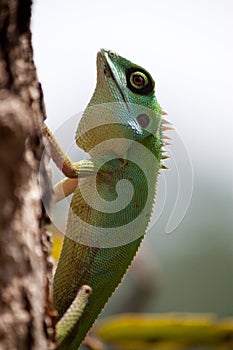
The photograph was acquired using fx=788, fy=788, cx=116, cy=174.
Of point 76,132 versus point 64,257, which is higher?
point 76,132

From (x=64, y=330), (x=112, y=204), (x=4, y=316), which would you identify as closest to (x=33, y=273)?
(x=4, y=316)

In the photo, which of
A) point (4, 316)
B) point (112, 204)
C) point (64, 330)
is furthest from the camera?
point (112, 204)

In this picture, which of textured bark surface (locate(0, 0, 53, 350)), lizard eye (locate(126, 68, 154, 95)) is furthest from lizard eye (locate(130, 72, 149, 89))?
textured bark surface (locate(0, 0, 53, 350))

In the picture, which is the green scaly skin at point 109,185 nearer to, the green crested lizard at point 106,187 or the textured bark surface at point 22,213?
the green crested lizard at point 106,187

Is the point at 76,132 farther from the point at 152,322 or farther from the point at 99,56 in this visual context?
the point at 152,322

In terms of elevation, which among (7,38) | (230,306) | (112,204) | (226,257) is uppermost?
(7,38)

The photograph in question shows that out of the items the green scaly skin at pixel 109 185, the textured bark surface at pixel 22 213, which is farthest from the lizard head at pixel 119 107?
the textured bark surface at pixel 22 213

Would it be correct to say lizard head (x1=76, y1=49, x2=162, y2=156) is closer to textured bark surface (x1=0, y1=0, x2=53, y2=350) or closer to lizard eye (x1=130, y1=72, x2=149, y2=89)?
lizard eye (x1=130, y1=72, x2=149, y2=89)

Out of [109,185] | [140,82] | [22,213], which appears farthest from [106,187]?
[22,213]

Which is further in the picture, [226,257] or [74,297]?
[226,257]
